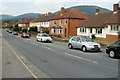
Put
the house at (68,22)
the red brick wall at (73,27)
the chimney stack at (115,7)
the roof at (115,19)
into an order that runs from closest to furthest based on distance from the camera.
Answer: the roof at (115,19) < the chimney stack at (115,7) < the house at (68,22) < the red brick wall at (73,27)

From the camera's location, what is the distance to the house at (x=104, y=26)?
4735 centimetres

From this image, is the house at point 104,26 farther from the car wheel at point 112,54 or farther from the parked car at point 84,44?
the car wheel at point 112,54

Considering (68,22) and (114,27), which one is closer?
(114,27)

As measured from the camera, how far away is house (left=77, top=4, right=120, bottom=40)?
155 ft

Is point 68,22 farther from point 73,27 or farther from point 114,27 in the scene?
point 114,27

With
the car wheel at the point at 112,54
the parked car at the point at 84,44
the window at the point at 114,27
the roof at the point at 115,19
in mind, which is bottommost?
the car wheel at the point at 112,54

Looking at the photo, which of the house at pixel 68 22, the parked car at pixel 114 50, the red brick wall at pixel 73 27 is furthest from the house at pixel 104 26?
the parked car at pixel 114 50

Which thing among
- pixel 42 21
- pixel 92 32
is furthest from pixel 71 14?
pixel 42 21

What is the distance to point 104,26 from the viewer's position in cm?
5175

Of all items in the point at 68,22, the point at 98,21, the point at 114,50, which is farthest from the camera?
the point at 68,22

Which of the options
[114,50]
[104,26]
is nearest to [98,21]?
[104,26]

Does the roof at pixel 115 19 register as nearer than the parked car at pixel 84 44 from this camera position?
No

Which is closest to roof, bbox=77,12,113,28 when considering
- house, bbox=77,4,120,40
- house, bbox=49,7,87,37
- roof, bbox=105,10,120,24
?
house, bbox=77,4,120,40

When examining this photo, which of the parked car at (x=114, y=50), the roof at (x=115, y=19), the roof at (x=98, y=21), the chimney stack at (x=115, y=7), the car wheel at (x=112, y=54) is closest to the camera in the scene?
the parked car at (x=114, y=50)
